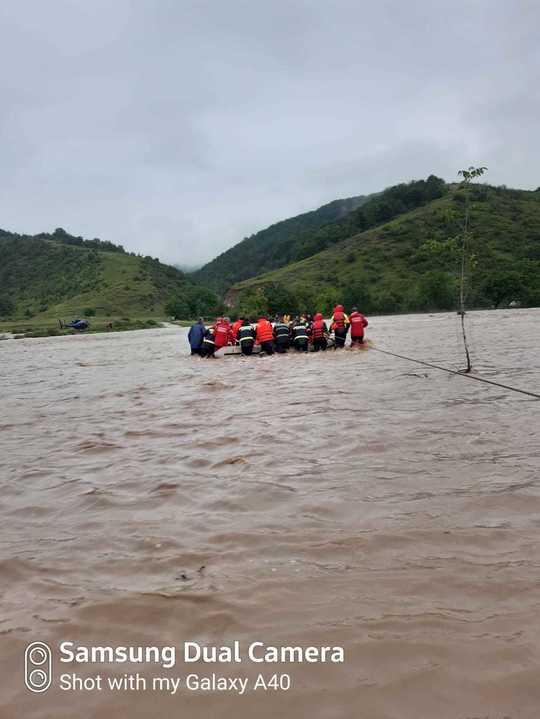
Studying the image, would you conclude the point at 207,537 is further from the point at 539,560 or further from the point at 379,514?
the point at 539,560

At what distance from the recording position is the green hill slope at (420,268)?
3482 inches

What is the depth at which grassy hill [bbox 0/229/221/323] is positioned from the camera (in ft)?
364

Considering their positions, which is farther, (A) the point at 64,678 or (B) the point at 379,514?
(B) the point at 379,514

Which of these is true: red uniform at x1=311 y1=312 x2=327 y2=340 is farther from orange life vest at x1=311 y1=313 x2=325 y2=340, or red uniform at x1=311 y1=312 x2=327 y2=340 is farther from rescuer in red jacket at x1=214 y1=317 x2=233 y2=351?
rescuer in red jacket at x1=214 y1=317 x2=233 y2=351

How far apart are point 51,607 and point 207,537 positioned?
3.78ft

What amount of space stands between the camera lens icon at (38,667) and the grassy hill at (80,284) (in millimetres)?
97689

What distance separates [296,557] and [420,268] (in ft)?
374

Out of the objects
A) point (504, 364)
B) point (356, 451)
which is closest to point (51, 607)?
point (356, 451)

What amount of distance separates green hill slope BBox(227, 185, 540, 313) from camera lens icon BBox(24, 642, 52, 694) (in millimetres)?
77109

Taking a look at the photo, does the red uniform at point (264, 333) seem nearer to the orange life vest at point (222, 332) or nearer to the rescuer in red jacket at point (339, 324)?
the orange life vest at point (222, 332)

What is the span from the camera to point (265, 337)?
21.8 meters

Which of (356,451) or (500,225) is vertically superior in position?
(500,225)

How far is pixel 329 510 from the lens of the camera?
4.27 meters

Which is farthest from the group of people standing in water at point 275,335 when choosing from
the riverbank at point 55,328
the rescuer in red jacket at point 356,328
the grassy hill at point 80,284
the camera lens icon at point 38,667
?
the grassy hill at point 80,284
